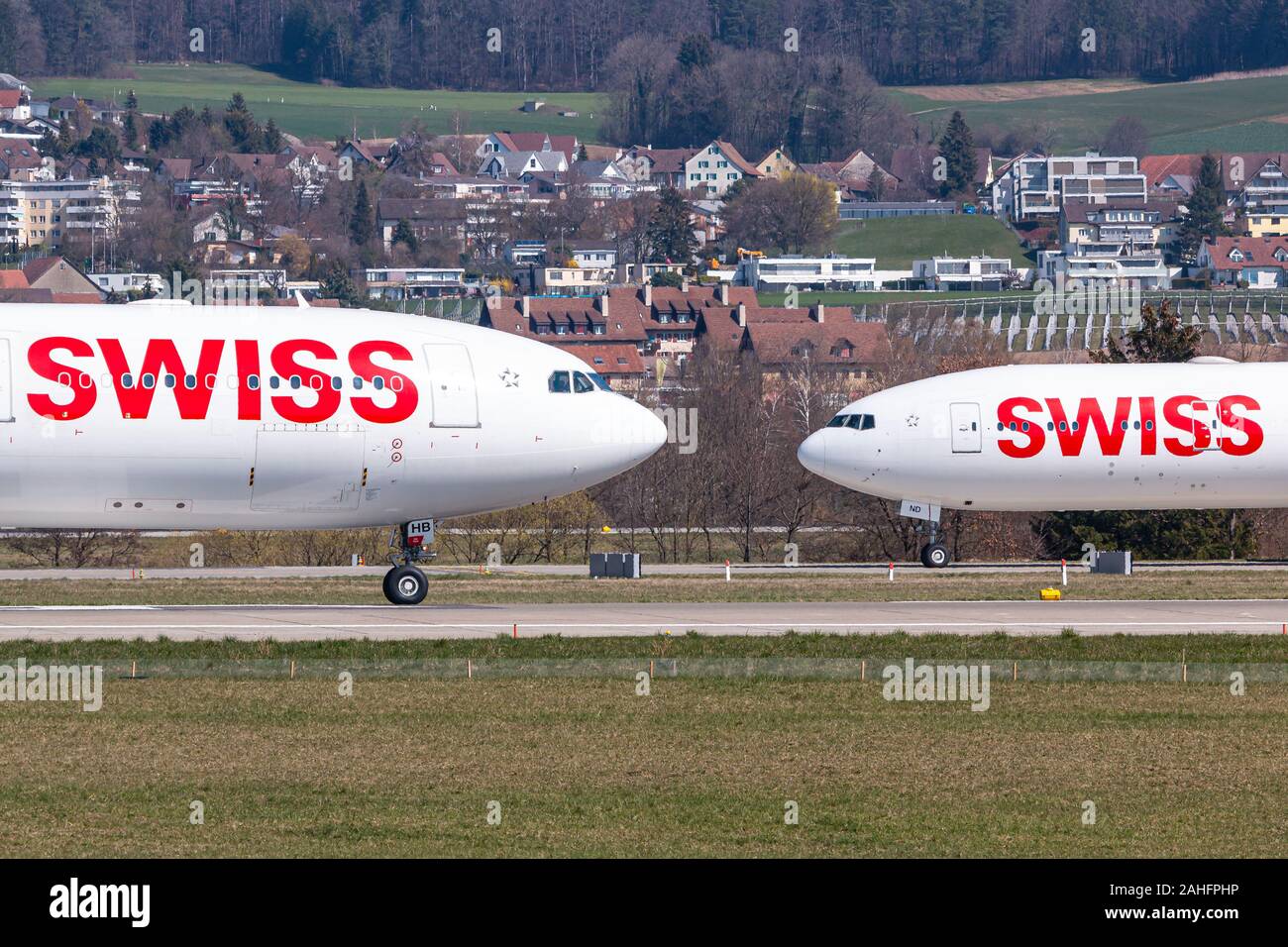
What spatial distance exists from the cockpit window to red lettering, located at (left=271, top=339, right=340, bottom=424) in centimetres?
2792

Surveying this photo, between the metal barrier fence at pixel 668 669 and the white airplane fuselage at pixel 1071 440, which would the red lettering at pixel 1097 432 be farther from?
the metal barrier fence at pixel 668 669

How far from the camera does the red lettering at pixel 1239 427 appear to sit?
68875 mm

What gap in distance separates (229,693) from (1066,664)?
1479 centimetres

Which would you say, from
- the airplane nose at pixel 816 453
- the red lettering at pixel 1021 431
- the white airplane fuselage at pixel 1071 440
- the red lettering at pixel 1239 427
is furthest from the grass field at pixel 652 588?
the airplane nose at pixel 816 453

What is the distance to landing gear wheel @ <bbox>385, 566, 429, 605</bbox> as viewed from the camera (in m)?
48.8

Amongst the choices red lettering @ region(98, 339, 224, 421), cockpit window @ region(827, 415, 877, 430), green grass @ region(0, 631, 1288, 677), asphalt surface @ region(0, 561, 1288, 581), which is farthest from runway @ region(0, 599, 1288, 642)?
cockpit window @ region(827, 415, 877, 430)

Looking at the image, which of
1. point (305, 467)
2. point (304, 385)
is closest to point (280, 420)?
point (304, 385)

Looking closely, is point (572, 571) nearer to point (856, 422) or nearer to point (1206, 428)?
point (856, 422)

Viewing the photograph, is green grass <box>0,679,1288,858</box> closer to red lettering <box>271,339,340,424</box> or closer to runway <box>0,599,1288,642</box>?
runway <box>0,599,1288,642</box>

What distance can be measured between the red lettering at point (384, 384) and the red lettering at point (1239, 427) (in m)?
32.8

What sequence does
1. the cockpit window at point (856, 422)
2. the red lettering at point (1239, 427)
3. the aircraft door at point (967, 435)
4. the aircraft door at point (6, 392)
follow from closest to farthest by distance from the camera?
1. the aircraft door at point (6, 392)
2. the aircraft door at point (967, 435)
3. the red lettering at point (1239, 427)
4. the cockpit window at point (856, 422)

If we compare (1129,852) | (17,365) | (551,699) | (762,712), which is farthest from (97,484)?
(1129,852)

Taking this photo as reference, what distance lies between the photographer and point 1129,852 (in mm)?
23922
